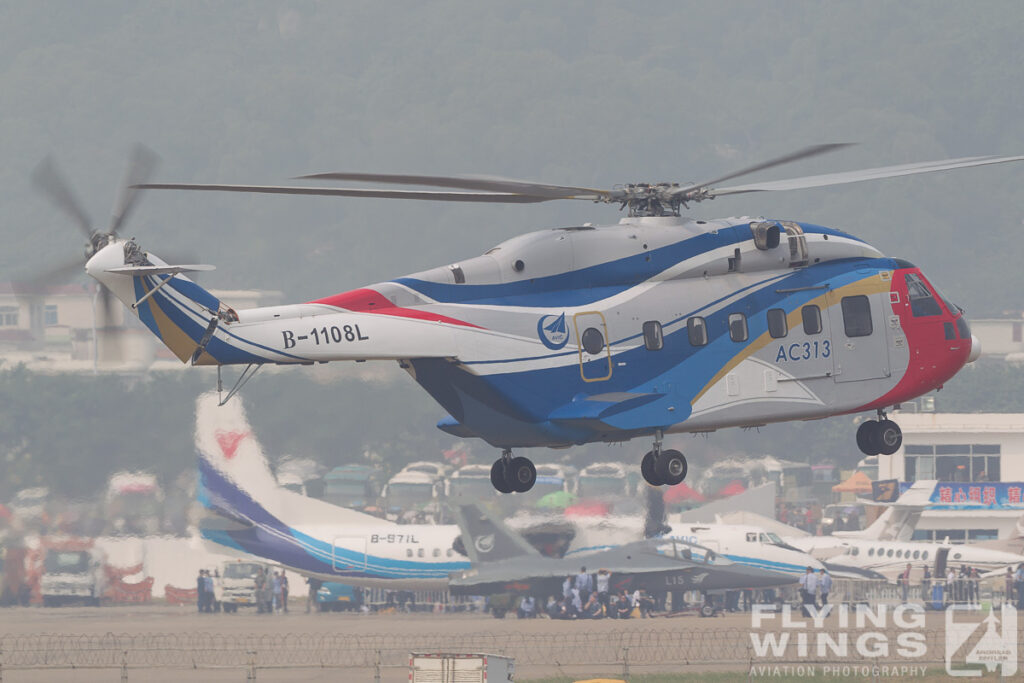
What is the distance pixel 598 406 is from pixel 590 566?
38435 mm

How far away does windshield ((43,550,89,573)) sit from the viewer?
62969 mm

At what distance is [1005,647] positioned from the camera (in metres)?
55.2

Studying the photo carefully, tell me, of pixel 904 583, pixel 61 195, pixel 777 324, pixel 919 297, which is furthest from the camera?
pixel 904 583

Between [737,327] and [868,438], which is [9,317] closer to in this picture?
[868,438]

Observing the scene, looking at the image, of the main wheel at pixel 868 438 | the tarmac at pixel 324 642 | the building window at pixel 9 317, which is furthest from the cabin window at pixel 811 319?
the building window at pixel 9 317

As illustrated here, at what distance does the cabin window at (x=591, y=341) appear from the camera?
25.0 m

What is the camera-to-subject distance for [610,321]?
82.7ft

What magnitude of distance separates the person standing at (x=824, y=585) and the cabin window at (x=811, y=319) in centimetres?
4072

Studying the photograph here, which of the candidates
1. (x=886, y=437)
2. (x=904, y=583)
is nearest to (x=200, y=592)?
(x=904, y=583)

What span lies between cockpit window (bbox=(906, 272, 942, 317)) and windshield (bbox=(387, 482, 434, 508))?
198 ft

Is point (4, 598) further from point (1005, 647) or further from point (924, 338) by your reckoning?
point (924, 338)

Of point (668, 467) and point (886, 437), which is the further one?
point (886, 437)

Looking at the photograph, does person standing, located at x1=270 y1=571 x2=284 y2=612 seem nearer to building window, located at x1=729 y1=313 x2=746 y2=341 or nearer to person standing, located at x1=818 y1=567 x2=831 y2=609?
person standing, located at x1=818 y1=567 x2=831 y2=609

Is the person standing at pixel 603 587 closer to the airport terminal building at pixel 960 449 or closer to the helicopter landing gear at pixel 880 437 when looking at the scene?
the airport terminal building at pixel 960 449
